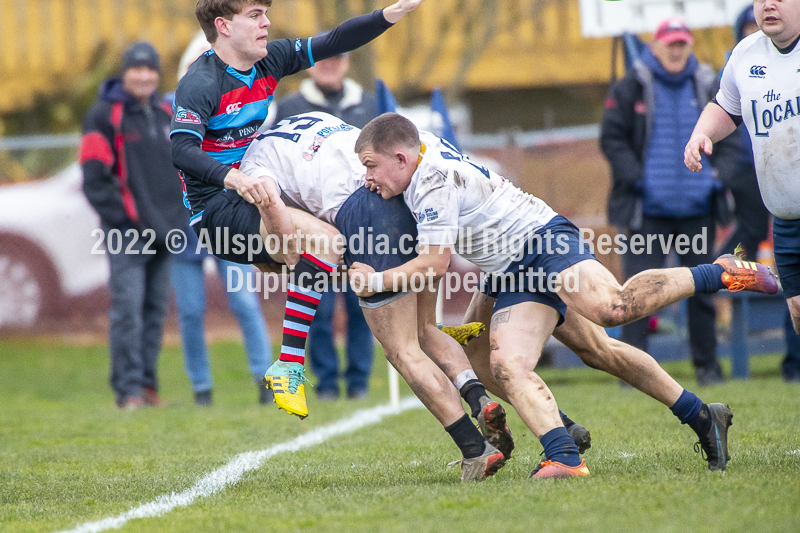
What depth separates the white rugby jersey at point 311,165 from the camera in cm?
468

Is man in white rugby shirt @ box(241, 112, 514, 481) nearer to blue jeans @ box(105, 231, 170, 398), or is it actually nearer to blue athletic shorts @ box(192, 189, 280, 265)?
blue athletic shorts @ box(192, 189, 280, 265)

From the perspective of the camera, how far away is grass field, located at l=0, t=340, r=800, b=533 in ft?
10.9

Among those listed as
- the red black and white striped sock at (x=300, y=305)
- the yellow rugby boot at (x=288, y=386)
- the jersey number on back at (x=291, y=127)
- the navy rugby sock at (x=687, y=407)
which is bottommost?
the navy rugby sock at (x=687, y=407)

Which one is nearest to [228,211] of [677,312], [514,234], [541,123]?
[514,234]

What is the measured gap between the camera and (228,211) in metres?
4.75

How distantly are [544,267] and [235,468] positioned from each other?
1948 millimetres

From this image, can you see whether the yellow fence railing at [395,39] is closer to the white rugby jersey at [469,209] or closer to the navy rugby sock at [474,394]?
the white rugby jersey at [469,209]

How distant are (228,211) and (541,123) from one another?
510 inches

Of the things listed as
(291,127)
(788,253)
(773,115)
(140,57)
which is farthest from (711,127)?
(140,57)

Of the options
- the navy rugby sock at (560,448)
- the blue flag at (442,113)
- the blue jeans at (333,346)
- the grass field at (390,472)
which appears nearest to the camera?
the grass field at (390,472)

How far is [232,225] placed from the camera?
186 inches

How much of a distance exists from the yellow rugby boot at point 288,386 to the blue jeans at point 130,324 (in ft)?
12.8

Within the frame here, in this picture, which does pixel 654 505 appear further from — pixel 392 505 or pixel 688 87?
pixel 688 87

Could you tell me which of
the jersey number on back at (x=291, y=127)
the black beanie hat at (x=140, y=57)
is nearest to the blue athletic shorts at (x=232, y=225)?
the jersey number on back at (x=291, y=127)
